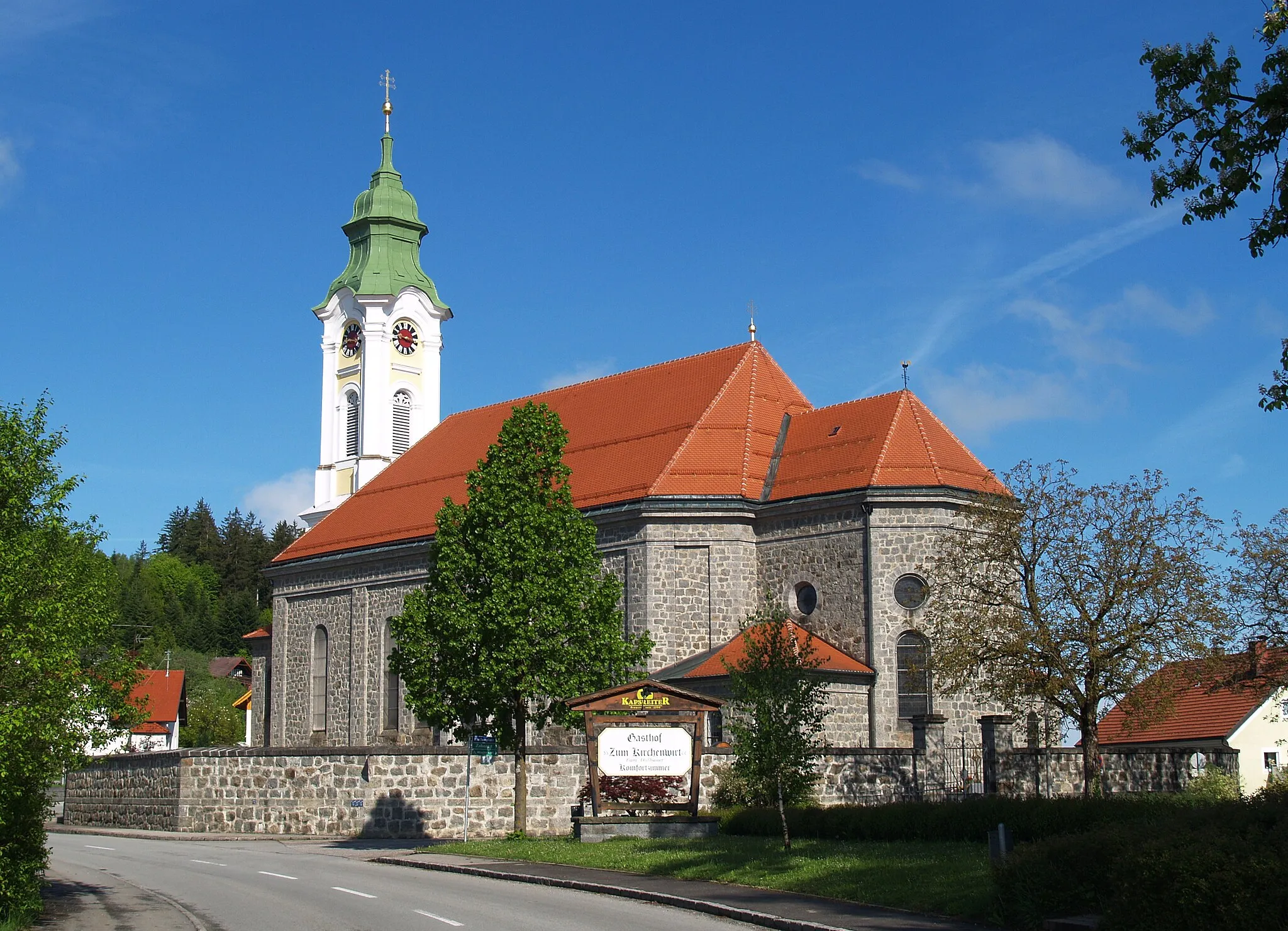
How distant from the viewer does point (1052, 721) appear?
37.4 meters

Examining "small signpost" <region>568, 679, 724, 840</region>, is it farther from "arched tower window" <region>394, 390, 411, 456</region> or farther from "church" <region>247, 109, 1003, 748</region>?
"arched tower window" <region>394, 390, 411, 456</region>

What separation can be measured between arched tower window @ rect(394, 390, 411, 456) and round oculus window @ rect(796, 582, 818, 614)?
24270 millimetres

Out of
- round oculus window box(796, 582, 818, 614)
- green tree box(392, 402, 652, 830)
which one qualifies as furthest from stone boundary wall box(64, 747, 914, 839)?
round oculus window box(796, 582, 818, 614)

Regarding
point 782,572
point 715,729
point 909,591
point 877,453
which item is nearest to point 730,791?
point 715,729

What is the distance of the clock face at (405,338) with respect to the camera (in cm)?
5966

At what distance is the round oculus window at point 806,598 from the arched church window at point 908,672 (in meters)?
3.05

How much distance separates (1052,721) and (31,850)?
27556 millimetres

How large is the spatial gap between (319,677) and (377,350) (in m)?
15.1

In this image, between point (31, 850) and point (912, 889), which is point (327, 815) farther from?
point (912, 889)

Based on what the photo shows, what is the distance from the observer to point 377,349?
58938 millimetres

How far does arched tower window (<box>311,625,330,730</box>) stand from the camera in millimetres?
50219

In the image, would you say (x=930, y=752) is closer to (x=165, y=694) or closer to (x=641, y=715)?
(x=641, y=715)

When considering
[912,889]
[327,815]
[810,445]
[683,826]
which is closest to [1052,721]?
[810,445]

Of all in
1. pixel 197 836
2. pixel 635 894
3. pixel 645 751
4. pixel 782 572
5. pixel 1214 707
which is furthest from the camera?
pixel 1214 707
